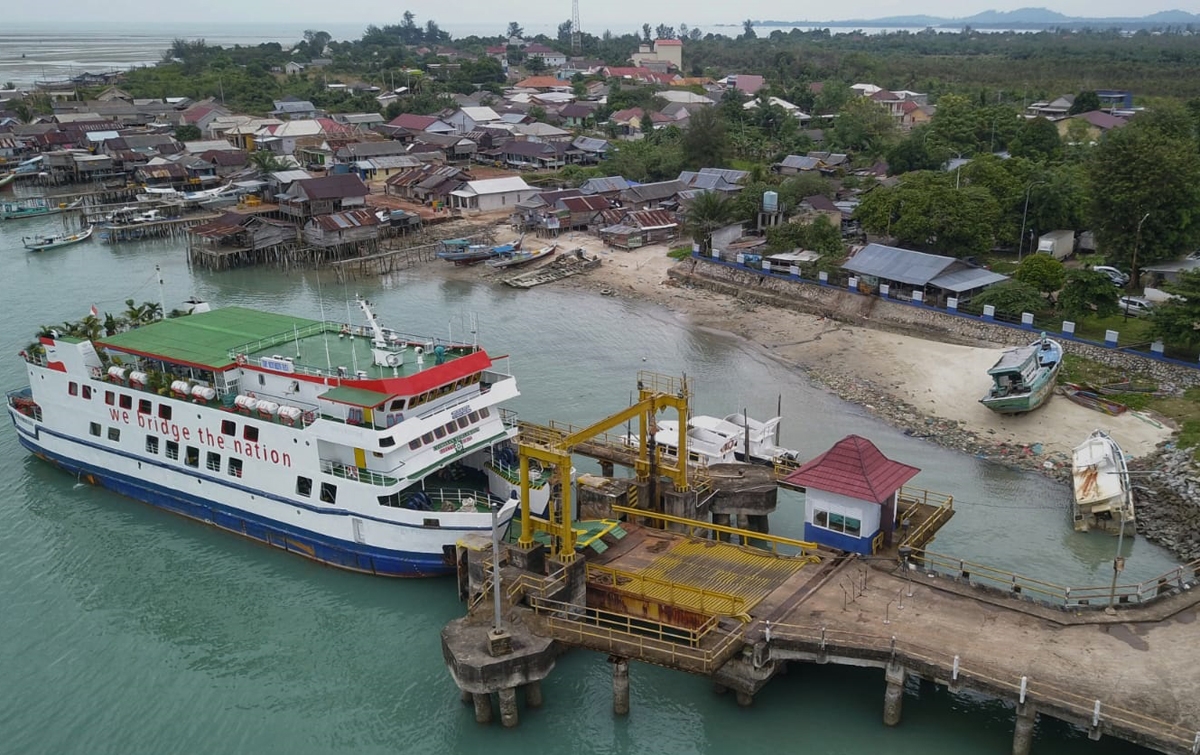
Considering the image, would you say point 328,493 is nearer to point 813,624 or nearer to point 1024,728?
point 813,624

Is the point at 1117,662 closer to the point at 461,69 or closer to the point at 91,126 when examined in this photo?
the point at 91,126

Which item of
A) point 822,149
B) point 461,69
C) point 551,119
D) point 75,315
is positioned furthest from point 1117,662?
point 461,69

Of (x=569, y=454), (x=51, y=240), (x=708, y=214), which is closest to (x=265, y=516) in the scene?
(x=569, y=454)

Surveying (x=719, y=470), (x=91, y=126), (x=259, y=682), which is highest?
(x=91, y=126)

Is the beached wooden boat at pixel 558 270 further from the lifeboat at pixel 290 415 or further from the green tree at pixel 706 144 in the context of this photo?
the lifeboat at pixel 290 415

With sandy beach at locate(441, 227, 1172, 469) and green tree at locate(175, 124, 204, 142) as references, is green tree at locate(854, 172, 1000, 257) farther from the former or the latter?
green tree at locate(175, 124, 204, 142)

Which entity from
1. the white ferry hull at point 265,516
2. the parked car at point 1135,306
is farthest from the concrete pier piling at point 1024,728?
the parked car at point 1135,306
